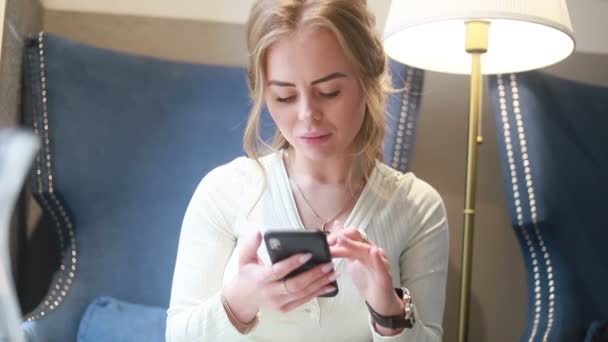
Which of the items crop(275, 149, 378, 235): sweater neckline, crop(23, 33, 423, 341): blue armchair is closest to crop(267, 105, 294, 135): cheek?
crop(275, 149, 378, 235): sweater neckline

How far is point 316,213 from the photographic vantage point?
1.06 metres

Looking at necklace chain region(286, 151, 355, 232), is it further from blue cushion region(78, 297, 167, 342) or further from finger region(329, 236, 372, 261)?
blue cushion region(78, 297, 167, 342)

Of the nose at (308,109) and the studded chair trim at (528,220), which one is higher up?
the nose at (308,109)

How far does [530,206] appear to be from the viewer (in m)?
1.32

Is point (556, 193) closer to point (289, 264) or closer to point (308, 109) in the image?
point (308, 109)

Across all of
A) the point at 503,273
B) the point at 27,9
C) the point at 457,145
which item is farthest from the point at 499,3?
the point at 27,9

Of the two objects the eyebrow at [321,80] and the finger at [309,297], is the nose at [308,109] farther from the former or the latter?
the finger at [309,297]

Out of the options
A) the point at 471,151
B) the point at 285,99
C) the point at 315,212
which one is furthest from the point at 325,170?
the point at 471,151

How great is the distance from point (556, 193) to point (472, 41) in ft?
1.18

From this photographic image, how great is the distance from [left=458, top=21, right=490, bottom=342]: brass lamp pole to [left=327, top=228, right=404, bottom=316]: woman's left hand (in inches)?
20.7

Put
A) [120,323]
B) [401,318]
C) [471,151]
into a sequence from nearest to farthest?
[401,318] → [120,323] → [471,151]

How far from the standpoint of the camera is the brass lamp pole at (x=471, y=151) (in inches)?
52.4

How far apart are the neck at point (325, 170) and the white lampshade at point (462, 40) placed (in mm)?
344

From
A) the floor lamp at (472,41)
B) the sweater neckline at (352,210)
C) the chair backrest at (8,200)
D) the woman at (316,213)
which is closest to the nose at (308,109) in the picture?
the woman at (316,213)
